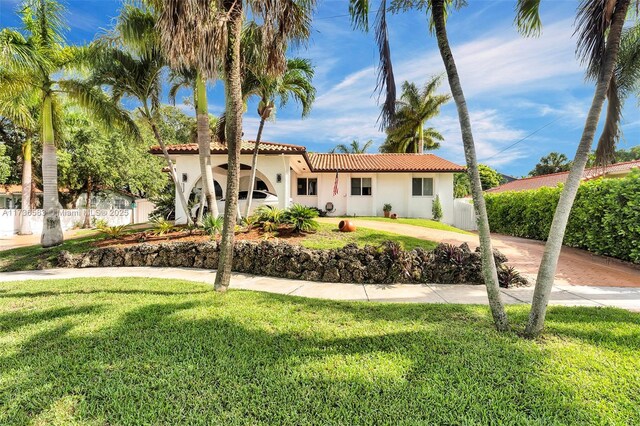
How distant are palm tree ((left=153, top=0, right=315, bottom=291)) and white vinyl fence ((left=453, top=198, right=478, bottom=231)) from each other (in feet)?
52.3

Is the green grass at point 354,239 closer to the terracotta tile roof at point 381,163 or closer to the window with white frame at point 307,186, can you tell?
the terracotta tile roof at point 381,163

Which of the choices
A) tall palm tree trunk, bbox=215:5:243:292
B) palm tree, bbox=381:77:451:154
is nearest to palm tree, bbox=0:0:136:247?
tall palm tree trunk, bbox=215:5:243:292

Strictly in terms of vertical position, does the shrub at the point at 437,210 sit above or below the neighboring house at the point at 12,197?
below

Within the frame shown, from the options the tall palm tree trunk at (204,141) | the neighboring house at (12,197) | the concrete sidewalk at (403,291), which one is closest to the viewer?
the concrete sidewalk at (403,291)

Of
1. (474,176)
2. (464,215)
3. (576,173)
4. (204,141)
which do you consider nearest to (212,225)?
(204,141)

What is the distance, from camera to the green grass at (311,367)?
244 centimetres

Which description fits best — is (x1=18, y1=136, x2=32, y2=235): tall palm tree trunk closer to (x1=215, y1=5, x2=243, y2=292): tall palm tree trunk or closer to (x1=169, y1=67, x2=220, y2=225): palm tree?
(x1=169, y1=67, x2=220, y2=225): palm tree

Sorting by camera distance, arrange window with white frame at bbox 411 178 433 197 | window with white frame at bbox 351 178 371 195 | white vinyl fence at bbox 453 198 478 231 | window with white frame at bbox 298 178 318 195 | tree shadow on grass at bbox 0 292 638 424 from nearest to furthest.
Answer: tree shadow on grass at bbox 0 292 638 424
white vinyl fence at bbox 453 198 478 231
window with white frame at bbox 411 178 433 197
window with white frame at bbox 351 178 371 195
window with white frame at bbox 298 178 318 195

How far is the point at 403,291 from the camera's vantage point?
6.31m

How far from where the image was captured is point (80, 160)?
2116cm

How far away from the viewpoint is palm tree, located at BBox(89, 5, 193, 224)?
894 centimetres

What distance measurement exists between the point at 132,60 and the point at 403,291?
1125 cm

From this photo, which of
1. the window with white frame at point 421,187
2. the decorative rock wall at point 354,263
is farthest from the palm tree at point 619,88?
the window with white frame at point 421,187

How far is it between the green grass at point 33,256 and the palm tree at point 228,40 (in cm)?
727
